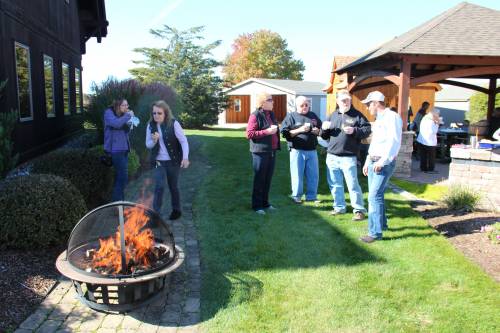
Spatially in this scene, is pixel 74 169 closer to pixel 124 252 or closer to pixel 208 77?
pixel 124 252

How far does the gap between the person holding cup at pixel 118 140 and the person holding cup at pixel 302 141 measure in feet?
8.24

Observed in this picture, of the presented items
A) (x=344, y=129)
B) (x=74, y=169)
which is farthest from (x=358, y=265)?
(x=74, y=169)

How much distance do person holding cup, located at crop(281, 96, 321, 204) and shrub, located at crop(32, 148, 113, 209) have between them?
2.96 metres

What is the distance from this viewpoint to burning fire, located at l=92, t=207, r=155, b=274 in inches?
153

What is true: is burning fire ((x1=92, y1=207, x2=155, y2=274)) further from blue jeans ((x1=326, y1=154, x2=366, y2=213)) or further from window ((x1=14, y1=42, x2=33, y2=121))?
window ((x1=14, y1=42, x2=33, y2=121))

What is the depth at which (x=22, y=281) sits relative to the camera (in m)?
4.33

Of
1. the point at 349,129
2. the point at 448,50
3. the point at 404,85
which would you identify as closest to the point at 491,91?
the point at 448,50

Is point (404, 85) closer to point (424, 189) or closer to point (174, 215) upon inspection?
point (424, 189)

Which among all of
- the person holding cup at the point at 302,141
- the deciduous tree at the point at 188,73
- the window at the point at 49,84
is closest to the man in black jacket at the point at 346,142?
the person holding cup at the point at 302,141

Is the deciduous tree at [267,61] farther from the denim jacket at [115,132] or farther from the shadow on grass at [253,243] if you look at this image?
the denim jacket at [115,132]

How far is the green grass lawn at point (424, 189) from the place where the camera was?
27.9 ft

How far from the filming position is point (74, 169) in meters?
6.56

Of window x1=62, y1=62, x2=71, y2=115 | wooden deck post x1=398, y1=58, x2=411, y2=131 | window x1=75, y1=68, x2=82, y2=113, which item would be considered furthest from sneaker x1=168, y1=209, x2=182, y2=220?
window x1=75, y1=68, x2=82, y2=113

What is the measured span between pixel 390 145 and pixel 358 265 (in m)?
1.55
